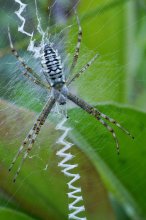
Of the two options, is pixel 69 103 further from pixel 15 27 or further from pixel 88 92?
A: pixel 15 27

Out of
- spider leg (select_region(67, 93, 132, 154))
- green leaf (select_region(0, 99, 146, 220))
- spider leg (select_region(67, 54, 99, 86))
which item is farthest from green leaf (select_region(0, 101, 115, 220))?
spider leg (select_region(67, 54, 99, 86))

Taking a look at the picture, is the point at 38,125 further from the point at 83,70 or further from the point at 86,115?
the point at 83,70

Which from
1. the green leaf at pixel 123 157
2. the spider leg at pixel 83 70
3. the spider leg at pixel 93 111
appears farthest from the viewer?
the spider leg at pixel 83 70

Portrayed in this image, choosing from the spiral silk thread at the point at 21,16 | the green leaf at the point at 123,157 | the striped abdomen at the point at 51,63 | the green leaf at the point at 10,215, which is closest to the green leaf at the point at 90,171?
the green leaf at the point at 123,157

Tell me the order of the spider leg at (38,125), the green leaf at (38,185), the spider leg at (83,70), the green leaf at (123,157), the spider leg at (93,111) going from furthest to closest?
1. the spider leg at (38,125)
2. the spider leg at (83,70)
3. the spider leg at (93,111)
4. the green leaf at (123,157)
5. the green leaf at (38,185)

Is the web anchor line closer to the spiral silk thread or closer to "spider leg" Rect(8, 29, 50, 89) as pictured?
"spider leg" Rect(8, 29, 50, 89)

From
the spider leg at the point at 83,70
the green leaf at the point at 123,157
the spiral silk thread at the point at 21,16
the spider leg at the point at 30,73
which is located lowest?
the green leaf at the point at 123,157

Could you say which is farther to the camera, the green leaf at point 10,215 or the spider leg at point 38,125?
the spider leg at point 38,125

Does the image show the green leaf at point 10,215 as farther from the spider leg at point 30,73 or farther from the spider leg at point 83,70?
the spider leg at point 83,70

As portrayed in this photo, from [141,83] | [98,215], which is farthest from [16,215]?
[141,83]

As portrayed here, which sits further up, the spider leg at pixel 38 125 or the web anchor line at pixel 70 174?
the spider leg at pixel 38 125
